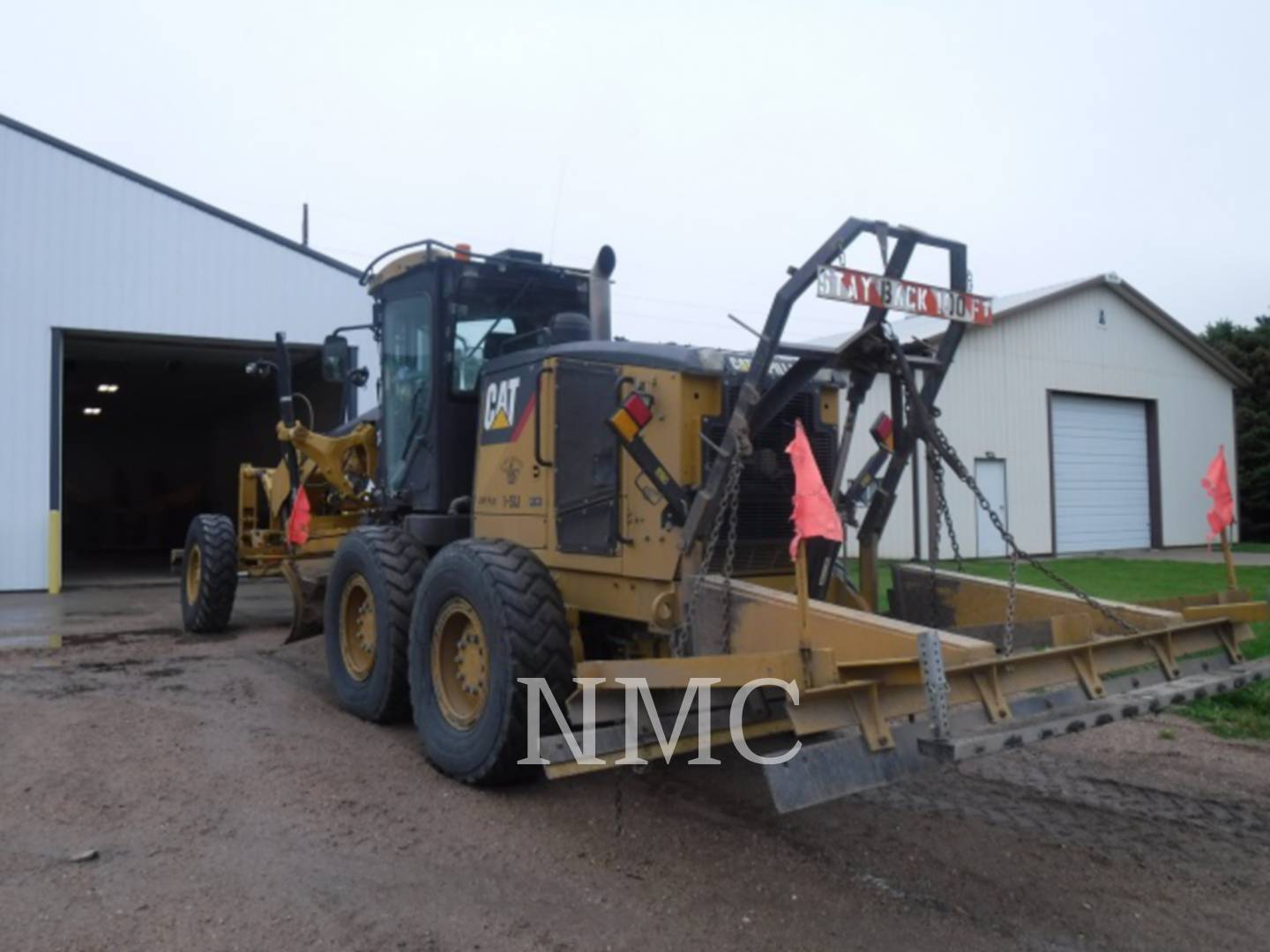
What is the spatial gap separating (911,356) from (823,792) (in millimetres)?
2439

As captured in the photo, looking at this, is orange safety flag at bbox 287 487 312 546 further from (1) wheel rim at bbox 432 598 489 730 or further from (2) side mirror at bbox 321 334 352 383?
(1) wheel rim at bbox 432 598 489 730

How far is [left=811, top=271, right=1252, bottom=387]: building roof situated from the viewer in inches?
931

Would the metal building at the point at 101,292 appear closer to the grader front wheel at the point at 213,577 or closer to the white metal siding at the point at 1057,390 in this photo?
the grader front wheel at the point at 213,577

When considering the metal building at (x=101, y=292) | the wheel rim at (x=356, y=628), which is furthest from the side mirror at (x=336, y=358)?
the metal building at (x=101, y=292)

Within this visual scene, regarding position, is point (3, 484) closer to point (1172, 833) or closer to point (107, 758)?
point (107, 758)

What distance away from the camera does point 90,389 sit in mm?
27266

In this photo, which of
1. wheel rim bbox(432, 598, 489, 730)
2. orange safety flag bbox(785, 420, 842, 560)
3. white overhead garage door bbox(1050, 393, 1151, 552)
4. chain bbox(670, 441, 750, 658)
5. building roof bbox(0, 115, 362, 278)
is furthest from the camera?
white overhead garage door bbox(1050, 393, 1151, 552)

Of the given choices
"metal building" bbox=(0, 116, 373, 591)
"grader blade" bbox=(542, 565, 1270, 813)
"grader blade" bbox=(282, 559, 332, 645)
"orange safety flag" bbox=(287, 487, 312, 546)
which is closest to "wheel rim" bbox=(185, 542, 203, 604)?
"orange safety flag" bbox=(287, 487, 312, 546)

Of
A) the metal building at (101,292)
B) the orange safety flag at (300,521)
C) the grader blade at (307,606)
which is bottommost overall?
the grader blade at (307,606)

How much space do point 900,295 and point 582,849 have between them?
8.89 ft

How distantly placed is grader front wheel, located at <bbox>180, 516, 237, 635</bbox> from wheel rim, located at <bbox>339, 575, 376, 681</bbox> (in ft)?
13.4

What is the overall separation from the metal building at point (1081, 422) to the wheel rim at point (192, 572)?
12875mm

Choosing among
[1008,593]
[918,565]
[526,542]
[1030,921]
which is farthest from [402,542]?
[1030,921]

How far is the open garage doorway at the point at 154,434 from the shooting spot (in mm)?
20703
